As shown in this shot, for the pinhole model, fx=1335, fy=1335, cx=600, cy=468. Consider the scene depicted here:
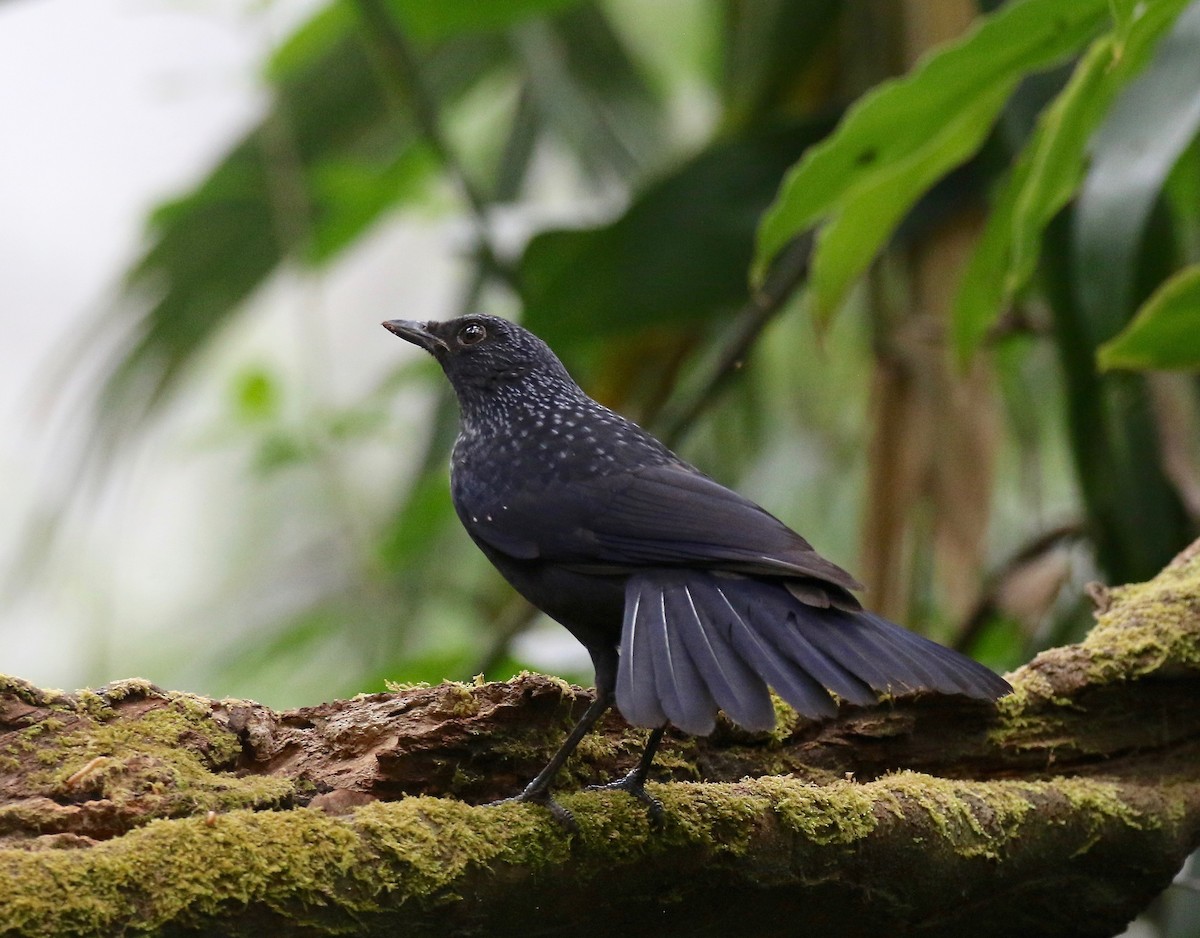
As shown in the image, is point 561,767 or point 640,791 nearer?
point 640,791

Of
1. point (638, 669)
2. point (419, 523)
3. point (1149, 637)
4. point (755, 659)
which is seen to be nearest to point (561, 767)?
point (638, 669)

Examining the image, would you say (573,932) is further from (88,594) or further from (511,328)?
(88,594)

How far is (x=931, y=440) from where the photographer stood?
181 inches

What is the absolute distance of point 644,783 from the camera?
85.3 inches

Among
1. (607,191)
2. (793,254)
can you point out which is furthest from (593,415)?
(607,191)

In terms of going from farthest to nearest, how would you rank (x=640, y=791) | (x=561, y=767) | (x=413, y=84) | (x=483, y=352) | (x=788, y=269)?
(x=788, y=269) → (x=413, y=84) → (x=483, y=352) → (x=561, y=767) → (x=640, y=791)

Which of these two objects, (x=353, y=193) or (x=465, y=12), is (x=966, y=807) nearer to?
(x=465, y=12)

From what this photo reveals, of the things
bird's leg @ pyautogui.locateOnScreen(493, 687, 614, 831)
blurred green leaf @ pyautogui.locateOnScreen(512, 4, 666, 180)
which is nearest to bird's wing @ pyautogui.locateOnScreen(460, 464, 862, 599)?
bird's leg @ pyautogui.locateOnScreen(493, 687, 614, 831)

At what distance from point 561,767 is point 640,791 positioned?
0.65 feet

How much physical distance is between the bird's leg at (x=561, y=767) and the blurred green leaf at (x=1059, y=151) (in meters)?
1.44

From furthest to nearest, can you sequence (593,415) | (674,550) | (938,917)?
(593,415) < (674,550) < (938,917)

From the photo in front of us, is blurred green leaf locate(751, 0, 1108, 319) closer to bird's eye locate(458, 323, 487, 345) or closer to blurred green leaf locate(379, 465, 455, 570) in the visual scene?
bird's eye locate(458, 323, 487, 345)

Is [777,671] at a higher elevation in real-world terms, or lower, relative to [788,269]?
lower

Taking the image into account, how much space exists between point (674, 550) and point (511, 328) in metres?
1.00
